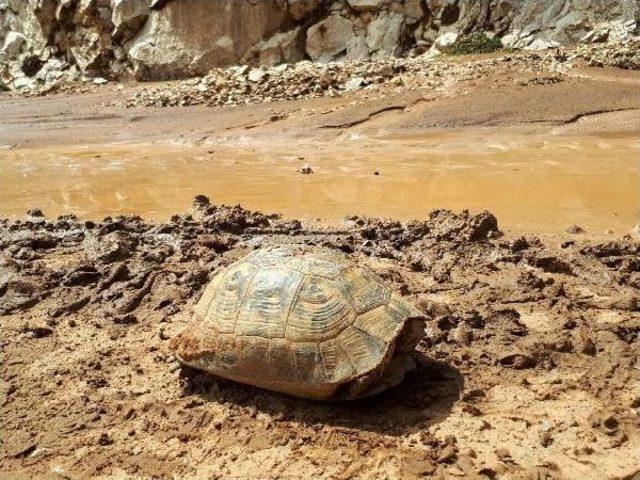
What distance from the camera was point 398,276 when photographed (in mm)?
4809

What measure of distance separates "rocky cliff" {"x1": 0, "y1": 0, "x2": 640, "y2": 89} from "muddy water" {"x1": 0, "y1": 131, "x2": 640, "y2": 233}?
7.85 m

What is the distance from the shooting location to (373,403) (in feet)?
10.8

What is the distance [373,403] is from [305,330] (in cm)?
55

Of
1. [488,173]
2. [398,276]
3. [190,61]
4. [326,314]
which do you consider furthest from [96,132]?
[326,314]

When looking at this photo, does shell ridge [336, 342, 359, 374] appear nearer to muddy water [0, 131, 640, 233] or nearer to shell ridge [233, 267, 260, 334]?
shell ridge [233, 267, 260, 334]

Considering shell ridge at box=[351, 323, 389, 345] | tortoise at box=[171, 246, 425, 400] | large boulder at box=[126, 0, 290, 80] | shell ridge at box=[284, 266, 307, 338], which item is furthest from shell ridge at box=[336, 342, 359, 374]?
large boulder at box=[126, 0, 290, 80]

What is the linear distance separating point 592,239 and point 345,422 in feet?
11.1

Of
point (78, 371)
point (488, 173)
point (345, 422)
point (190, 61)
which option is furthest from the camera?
point (190, 61)

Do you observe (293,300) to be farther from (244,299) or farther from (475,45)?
(475,45)

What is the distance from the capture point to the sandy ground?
2994 millimetres

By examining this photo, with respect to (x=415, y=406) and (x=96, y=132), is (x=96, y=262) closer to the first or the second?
(x=415, y=406)

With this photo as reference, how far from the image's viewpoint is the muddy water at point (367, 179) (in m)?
7.02

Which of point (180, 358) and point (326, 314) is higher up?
point (326, 314)

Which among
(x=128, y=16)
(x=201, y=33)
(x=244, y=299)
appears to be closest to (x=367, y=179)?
(x=244, y=299)
